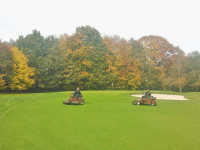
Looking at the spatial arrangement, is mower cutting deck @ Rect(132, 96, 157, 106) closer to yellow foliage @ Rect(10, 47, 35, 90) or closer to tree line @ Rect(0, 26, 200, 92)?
tree line @ Rect(0, 26, 200, 92)

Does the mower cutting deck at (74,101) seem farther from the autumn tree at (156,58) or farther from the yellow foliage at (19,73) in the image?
the autumn tree at (156,58)

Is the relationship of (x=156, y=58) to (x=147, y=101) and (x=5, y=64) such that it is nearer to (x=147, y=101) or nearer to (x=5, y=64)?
(x=147, y=101)

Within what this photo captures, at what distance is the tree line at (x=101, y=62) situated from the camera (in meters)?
35.4

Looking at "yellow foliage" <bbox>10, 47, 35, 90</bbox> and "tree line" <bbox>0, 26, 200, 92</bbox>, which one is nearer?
"yellow foliage" <bbox>10, 47, 35, 90</bbox>

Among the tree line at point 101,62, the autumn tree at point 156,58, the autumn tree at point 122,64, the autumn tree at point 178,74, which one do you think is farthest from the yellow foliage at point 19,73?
the autumn tree at point 178,74

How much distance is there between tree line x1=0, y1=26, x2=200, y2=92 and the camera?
3544 cm

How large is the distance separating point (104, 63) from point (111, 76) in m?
3.99

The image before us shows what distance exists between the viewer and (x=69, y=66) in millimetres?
35469

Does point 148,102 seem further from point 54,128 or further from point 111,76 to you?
point 111,76

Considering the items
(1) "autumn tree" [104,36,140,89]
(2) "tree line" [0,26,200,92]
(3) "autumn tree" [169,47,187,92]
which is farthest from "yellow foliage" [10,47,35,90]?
(3) "autumn tree" [169,47,187,92]

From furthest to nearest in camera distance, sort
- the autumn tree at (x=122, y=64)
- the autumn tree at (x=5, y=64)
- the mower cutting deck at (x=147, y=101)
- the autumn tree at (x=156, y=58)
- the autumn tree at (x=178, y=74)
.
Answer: the autumn tree at (x=156, y=58), the autumn tree at (x=122, y=64), the autumn tree at (x=178, y=74), the autumn tree at (x=5, y=64), the mower cutting deck at (x=147, y=101)

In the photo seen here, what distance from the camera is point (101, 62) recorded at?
40.8 metres

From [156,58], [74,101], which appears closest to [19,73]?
[74,101]

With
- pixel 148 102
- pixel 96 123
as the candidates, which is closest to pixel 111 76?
pixel 148 102
